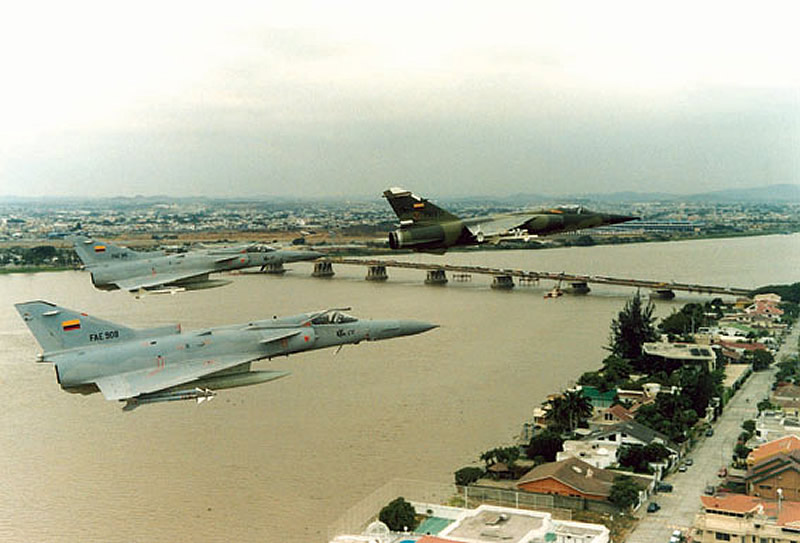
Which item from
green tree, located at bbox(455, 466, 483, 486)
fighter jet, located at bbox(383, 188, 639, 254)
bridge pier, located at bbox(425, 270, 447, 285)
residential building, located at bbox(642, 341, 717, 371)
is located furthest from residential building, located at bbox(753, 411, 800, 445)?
bridge pier, located at bbox(425, 270, 447, 285)

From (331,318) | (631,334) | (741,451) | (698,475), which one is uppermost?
(331,318)

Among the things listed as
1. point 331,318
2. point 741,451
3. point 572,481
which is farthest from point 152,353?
point 741,451

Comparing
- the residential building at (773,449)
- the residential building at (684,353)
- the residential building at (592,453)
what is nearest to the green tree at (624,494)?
the residential building at (592,453)

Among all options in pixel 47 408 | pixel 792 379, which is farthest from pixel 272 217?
pixel 792 379

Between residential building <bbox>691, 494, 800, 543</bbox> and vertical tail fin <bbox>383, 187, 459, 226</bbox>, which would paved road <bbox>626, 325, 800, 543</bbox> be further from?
vertical tail fin <bbox>383, 187, 459, 226</bbox>

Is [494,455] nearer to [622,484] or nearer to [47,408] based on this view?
[622,484]

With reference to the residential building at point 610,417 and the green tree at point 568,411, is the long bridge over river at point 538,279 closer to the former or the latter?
the residential building at point 610,417

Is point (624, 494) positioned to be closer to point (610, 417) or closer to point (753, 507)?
point (753, 507)
